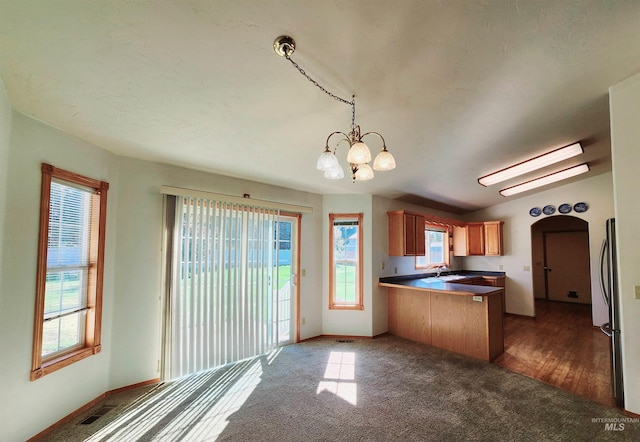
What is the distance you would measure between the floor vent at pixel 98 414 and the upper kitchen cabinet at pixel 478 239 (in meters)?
6.68

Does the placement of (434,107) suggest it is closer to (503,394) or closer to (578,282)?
(503,394)

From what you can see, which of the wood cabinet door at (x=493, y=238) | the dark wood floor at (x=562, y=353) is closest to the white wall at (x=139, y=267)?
the dark wood floor at (x=562, y=353)

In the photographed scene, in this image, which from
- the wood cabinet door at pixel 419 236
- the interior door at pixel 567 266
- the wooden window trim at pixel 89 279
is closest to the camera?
the wooden window trim at pixel 89 279

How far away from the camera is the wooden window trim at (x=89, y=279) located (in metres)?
2.11

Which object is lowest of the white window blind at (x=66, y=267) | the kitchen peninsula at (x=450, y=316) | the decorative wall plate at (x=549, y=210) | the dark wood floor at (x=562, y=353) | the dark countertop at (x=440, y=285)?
the dark wood floor at (x=562, y=353)

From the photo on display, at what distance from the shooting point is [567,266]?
7.38 metres

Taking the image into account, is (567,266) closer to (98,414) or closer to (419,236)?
(419,236)

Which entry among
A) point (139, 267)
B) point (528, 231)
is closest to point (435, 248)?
point (528, 231)

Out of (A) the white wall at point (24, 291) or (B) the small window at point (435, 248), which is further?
(B) the small window at point (435, 248)

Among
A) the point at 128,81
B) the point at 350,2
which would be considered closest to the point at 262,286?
the point at 128,81

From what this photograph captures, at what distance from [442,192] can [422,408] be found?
354 cm

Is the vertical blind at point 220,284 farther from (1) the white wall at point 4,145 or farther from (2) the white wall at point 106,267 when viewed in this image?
(1) the white wall at point 4,145

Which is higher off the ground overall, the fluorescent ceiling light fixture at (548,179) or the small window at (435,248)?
the fluorescent ceiling light fixture at (548,179)

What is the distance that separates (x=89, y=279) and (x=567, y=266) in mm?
10099
